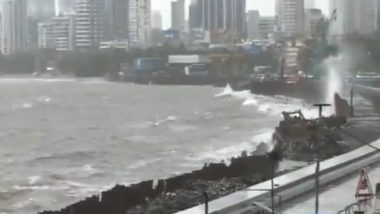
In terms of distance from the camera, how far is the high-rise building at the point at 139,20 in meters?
140

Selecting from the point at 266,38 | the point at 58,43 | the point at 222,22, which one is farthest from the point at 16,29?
the point at 266,38

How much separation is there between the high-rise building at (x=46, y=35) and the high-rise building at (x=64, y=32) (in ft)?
2.00

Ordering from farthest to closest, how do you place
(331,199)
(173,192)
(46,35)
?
(46,35)
(173,192)
(331,199)

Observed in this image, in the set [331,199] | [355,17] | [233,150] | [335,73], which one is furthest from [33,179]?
[355,17]

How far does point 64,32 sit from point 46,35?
4.14 m

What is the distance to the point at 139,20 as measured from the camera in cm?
14450

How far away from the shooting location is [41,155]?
102 feet

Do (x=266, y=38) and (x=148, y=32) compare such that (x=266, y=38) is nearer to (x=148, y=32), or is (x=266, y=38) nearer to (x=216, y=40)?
(x=216, y=40)

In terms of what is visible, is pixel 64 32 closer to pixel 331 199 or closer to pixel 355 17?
pixel 355 17

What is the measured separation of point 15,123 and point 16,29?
3775 inches

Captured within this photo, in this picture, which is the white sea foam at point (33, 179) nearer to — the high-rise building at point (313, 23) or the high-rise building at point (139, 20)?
the high-rise building at point (313, 23)

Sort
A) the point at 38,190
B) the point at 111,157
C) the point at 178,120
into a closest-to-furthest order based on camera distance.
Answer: the point at 38,190, the point at 111,157, the point at 178,120

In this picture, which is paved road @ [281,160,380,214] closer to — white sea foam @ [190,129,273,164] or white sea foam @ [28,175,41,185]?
white sea foam @ [190,129,273,164]

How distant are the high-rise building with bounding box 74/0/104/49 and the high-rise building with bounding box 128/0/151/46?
468 centimetres
